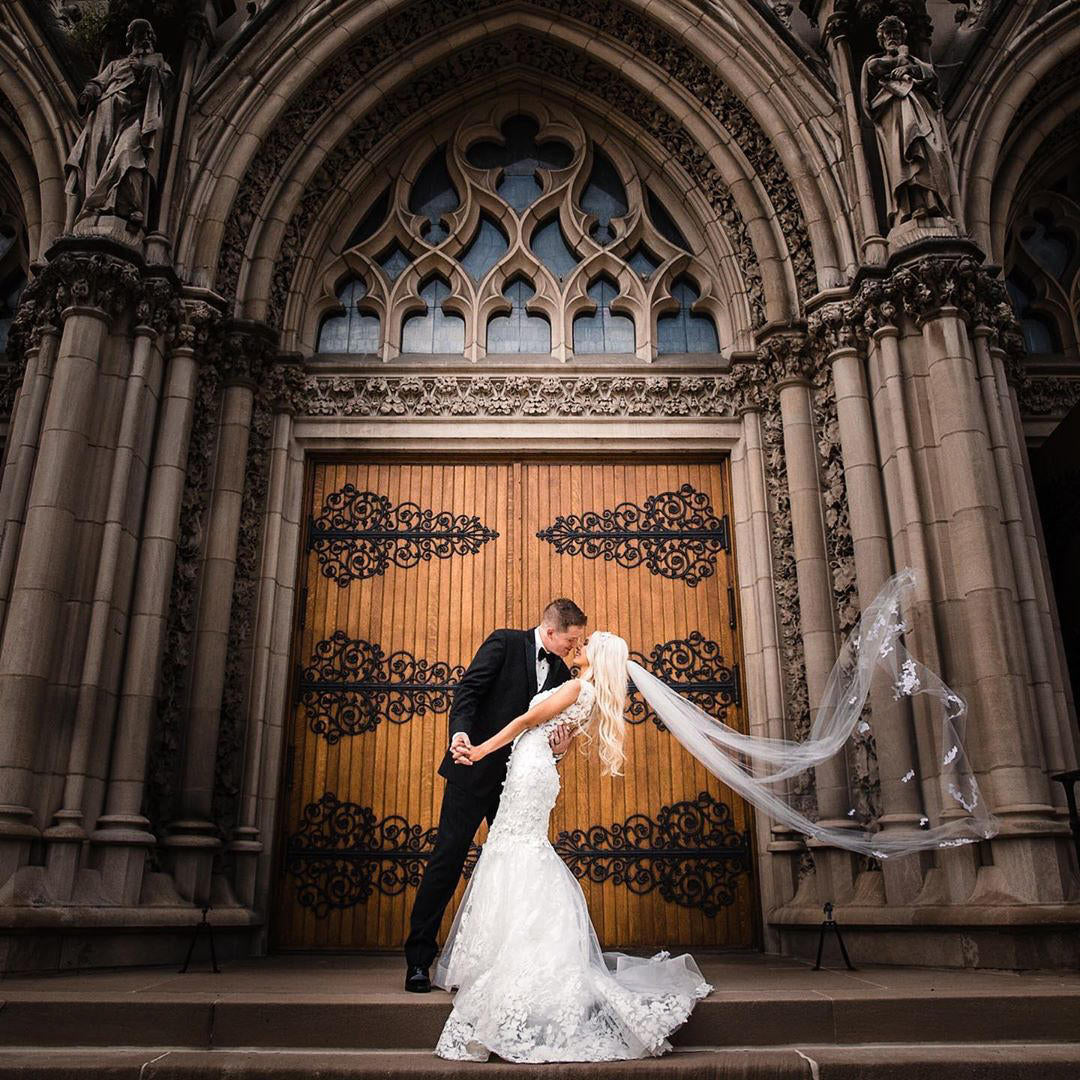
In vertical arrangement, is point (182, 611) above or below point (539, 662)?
above

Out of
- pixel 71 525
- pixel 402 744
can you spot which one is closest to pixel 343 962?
pixel 402 744

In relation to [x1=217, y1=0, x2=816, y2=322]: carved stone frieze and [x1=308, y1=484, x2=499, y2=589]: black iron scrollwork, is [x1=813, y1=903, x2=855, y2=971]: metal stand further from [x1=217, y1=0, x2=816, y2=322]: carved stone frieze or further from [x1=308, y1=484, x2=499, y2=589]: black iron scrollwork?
[x1=217, y1=0, x2=816, y2=322]: carved stone frieze

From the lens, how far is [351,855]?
7473 millimetres

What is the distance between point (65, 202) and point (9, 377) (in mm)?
1498

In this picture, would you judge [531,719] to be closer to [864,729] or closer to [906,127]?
[864,729]

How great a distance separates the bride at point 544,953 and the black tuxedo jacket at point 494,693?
17 centimetres

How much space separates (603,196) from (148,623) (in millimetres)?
5827

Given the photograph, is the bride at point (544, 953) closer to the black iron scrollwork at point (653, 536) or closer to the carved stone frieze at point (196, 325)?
Result: the black iron scrollwork at point (653, 536)

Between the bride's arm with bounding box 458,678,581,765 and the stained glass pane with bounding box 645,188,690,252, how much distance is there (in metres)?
5.83

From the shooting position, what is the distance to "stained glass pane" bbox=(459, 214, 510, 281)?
926 centimetres

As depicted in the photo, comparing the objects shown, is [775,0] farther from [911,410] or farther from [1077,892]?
[1077,892]

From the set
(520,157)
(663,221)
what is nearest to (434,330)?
(520,157)

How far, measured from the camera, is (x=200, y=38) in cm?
809

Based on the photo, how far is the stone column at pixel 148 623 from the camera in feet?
20.2
